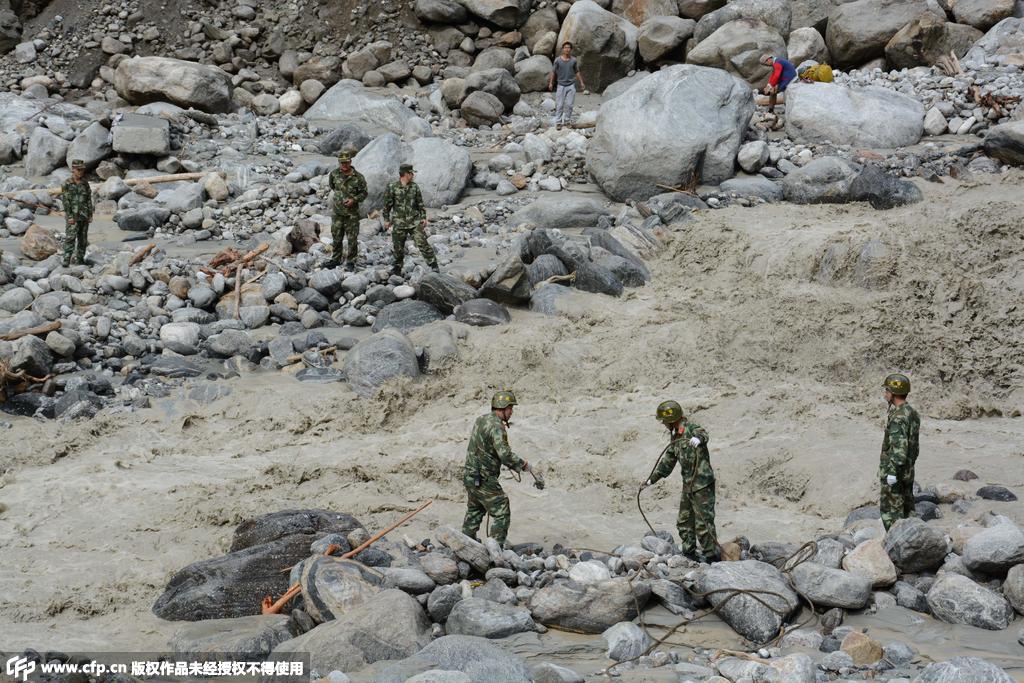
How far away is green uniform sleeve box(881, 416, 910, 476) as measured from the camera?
7.71 meters

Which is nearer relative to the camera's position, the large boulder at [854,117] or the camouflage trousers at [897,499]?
the camouflage trousers at [897,499]

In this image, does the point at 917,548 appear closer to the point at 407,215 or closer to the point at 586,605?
the point at 586,605

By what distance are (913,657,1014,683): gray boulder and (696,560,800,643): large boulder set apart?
1.26m

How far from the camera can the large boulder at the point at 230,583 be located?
704cm

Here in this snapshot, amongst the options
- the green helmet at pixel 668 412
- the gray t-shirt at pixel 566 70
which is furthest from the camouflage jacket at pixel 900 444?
the gray t-shirt at pixel 566 70

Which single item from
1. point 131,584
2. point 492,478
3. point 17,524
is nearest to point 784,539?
point 492,478

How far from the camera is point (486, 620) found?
256 inches

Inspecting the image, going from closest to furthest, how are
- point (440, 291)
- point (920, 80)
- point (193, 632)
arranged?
point (193, 632) < point (440, 291) < point (920, 80)

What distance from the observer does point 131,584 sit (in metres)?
7.61

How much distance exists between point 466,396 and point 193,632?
15.9 feet

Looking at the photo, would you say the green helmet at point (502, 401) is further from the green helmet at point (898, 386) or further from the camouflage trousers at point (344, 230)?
the camouflage trousers at point (344, 230)

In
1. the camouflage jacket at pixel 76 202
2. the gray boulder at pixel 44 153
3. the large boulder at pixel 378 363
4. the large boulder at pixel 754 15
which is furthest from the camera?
the large boulder at pixel 754 15

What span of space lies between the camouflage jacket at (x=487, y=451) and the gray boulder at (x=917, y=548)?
8.87 feet

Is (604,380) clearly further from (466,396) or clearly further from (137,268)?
(137,268)
